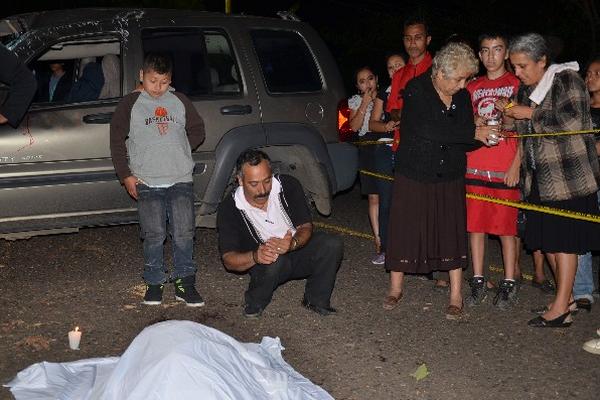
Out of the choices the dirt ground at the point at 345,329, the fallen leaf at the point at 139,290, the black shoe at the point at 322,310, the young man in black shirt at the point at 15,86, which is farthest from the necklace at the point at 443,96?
the fallen leaf at the point at 139,290

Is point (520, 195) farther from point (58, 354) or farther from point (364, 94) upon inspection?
point (58, 354)

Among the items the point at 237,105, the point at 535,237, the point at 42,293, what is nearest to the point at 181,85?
the point at 237,105

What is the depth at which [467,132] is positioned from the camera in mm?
5621

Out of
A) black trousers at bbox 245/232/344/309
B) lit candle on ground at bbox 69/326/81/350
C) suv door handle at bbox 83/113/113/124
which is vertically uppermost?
suv door handle at bbox 83/113/113/124

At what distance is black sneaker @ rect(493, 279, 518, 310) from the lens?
606cm

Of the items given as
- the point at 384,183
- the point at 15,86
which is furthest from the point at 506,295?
the point at 15,86

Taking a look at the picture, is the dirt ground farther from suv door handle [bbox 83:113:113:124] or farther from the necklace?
the necklace

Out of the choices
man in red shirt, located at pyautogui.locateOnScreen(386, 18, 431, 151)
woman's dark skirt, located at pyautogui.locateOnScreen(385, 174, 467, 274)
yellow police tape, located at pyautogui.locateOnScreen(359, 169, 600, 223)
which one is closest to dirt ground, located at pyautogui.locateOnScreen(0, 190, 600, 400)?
woman's dark skirt, located at pyautogui.locateOnScreen(385, 174, 467, 274)

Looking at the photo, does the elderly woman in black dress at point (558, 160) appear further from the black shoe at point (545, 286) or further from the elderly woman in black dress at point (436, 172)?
the black shoe at point (545, 286)

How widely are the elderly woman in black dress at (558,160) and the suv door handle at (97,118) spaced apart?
304 cm

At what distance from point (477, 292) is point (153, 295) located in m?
2.33

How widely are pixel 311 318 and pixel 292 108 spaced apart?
2.11 m

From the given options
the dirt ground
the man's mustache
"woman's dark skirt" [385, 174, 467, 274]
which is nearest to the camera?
the dirt ground

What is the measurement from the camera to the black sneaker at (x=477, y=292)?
20.0ft
